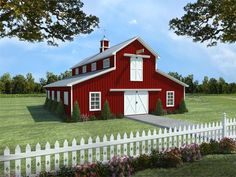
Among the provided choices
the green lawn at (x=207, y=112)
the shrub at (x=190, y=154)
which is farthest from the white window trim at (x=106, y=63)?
the shrub at (x=190, y=154)

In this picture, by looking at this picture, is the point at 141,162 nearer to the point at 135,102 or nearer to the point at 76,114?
the point at 76,114

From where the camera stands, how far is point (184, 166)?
887 centimetres

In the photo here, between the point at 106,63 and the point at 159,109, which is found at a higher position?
the point at 106,63

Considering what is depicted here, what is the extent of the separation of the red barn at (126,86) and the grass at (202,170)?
1546 cm

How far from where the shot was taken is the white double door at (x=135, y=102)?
84.8 ft

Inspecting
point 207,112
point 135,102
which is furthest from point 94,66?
point 207,112

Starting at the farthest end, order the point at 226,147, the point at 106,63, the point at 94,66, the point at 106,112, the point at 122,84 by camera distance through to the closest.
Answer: the point at 94,66 → the point at 106,63 → the point at 122,84 → the point at 106,112 → the point at 226,147

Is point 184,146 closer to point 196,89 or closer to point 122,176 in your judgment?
point 122,176

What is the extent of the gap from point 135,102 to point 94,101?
4689 millimetres

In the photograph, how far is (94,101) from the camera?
24.0 m

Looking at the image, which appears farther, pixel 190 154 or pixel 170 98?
pixel 170 98

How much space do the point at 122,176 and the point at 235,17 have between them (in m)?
11.9

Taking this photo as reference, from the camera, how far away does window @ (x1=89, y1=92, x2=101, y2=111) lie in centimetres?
2378

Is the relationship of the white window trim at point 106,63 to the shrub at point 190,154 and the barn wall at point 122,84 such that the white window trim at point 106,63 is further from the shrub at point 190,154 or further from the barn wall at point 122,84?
the shrub at point 190,154
